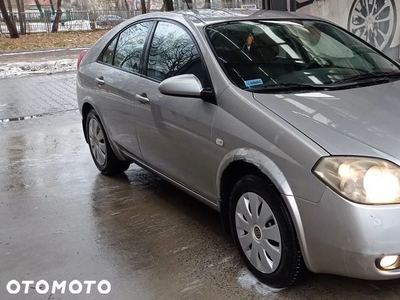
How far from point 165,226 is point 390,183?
1974 millimetres

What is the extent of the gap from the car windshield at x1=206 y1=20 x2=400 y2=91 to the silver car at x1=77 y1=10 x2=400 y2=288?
1 centimetres

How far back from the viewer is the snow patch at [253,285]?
284 centimetres

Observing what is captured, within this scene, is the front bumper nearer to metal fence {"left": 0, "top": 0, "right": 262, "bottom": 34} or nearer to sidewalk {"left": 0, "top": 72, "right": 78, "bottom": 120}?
sidewalk {"left": 0, "top": 72, "right": 78, "bottom": 120}

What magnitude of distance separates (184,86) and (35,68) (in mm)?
13114

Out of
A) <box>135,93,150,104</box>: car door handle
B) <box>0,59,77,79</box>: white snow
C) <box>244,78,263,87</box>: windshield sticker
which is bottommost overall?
<box>0,59,77,79</box>: white snow

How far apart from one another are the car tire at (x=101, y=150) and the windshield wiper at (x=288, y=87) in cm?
220

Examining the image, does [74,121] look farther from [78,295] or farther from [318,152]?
[318,152]

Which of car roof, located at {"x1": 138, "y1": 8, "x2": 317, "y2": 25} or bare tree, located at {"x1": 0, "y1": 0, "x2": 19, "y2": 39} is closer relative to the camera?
car roof, located at {"x1": 138, "y1": 8, "x2": 317, "y2": 25}

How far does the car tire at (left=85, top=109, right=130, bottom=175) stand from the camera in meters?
4.90

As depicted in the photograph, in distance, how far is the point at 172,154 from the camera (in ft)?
12.0

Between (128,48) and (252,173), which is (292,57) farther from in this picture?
(128,48)

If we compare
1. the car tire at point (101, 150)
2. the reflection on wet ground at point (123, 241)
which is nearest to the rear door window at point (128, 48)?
the car tire at point (101, 150)

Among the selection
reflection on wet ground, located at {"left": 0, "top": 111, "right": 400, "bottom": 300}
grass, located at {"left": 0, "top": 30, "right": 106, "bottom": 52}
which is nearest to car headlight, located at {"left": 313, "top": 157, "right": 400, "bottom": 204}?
reflection on wet ground, located at {"left": 0, "top": 111, "right": 400, "bottom": 300}

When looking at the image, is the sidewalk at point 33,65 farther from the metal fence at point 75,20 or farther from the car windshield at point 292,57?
the metal fence at point 75,20
